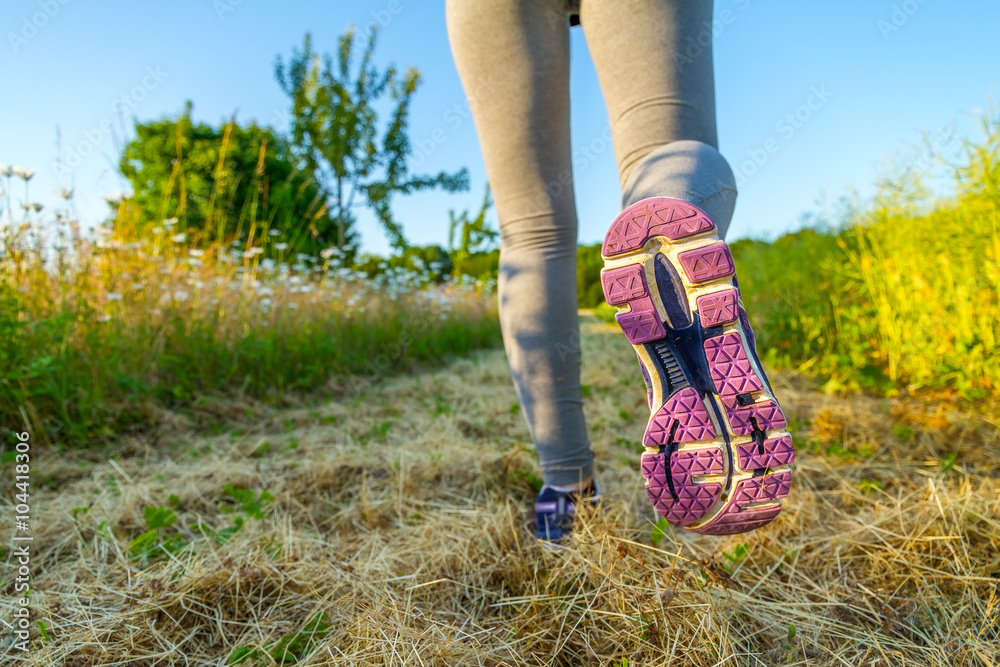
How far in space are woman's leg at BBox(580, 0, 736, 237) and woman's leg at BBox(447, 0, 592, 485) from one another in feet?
0.46

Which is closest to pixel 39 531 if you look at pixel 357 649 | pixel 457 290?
pixel 357 649

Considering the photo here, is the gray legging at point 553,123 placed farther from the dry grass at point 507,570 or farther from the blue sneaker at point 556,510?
the dry grass at point 507,570

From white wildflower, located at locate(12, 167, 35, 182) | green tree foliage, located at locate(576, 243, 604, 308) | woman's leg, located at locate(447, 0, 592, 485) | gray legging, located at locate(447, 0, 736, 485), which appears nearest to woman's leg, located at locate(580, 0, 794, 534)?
gray legging, located at locate(447, 0, 736, 485)

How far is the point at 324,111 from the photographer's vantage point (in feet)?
29.3

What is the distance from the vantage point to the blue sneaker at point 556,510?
103 cm

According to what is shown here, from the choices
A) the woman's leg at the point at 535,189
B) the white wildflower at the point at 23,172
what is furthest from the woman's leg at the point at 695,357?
the white wildflower at the point at 23,172

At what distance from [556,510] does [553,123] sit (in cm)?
76

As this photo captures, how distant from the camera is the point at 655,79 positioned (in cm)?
82

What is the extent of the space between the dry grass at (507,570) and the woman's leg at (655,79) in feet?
1.90

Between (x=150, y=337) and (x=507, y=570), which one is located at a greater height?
(x=150, y=337)

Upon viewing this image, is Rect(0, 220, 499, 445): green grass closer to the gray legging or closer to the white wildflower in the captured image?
the white wildflower

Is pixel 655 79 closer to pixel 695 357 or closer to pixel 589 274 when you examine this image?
pixel 695 357

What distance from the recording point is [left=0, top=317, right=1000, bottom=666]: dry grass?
28.1 inches

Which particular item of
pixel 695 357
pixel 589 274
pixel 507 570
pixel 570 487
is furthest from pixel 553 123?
pixel 589 274
